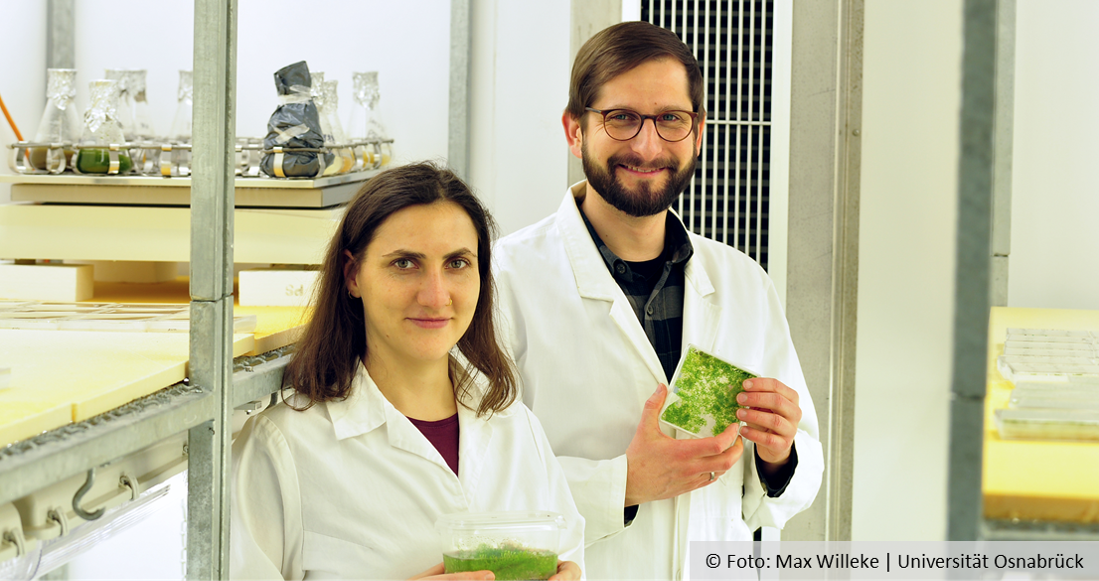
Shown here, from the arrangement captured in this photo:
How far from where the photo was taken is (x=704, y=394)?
126 cm

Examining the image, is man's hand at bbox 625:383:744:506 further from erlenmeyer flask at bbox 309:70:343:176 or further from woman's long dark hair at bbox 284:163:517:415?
erlenmeyer flask at bbox 309:70:343:176

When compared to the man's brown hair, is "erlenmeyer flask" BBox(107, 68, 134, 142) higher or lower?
lower

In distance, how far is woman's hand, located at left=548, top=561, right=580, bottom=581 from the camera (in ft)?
3.27

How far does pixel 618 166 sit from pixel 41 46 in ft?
3.21

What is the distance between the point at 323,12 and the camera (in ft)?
5.43

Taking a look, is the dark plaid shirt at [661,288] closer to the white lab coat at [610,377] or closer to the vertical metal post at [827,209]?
the white lab coat at [610,377]

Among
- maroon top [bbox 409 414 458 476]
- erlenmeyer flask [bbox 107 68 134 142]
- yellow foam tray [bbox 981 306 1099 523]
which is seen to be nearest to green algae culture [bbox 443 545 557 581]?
maroon top [bbox 409 414 458 476]

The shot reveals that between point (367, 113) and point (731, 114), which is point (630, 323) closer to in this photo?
point (367, 113)

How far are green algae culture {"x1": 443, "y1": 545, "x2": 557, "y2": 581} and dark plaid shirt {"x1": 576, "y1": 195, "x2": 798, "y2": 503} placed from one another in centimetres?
54

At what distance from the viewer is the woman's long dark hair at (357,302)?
105 cm

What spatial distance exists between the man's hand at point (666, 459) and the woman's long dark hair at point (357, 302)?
0.76ft

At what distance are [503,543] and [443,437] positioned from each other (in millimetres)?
200

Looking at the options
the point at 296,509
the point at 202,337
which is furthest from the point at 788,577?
the point at 202,337

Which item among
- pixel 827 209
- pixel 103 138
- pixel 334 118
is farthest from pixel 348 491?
pixel 827 209
